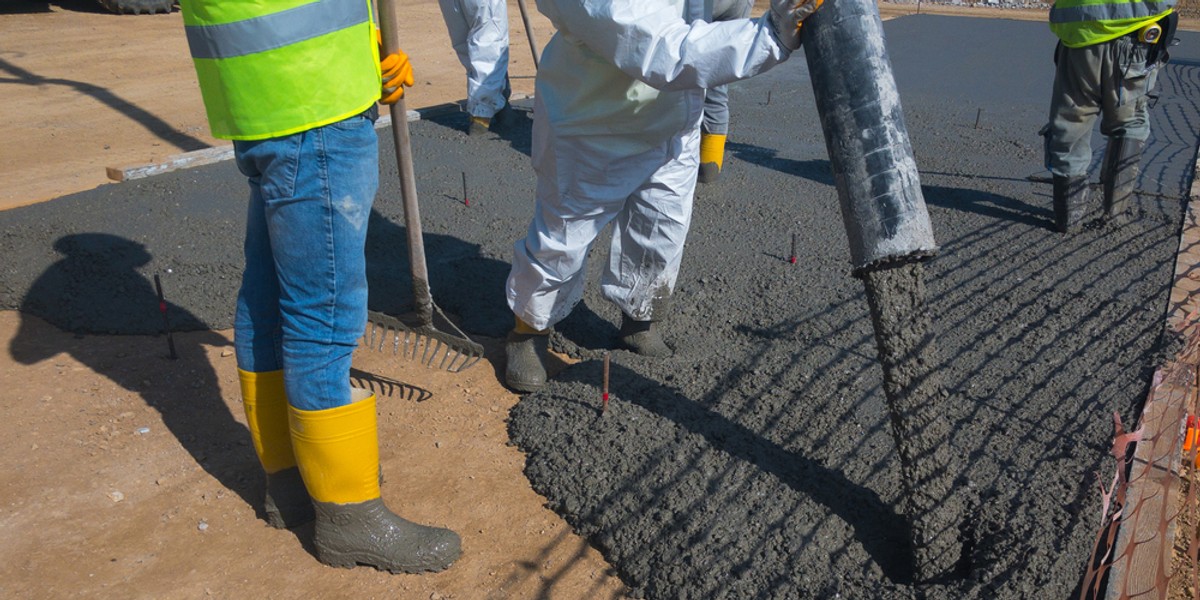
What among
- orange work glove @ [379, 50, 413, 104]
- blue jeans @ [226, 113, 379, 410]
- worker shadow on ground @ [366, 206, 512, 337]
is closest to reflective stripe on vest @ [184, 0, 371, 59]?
blue jeans @ [226, 113, 379, 410]

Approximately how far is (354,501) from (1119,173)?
4231mm

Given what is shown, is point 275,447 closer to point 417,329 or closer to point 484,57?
point 417,329

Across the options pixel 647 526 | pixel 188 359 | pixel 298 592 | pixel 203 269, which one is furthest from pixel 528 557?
pixel 203 269

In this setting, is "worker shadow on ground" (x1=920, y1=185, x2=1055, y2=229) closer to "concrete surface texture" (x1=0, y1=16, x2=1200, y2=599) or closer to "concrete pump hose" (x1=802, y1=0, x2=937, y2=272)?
"concrete surface texture" (x1=0, y1=16, x2=1200, y2=599)

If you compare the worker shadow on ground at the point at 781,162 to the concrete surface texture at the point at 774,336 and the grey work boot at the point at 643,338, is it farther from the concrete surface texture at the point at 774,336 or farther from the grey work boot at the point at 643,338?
the grey work boot at the point at 643,338

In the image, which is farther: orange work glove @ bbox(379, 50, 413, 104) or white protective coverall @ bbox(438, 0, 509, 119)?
white protective coverall @ bbox(438, 0, 509, 119)

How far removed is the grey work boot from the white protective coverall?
3213 millimetres

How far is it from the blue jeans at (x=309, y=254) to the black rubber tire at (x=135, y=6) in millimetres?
11186

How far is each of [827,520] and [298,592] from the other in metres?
1.41

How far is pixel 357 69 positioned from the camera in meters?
2.17

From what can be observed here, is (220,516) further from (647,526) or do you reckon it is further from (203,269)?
(203,269)

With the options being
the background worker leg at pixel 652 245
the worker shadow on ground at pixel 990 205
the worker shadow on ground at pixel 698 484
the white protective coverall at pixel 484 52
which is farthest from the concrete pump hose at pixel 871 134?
the white protective coverall at pixel 484 52

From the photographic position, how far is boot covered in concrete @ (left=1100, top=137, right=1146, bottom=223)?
475cm

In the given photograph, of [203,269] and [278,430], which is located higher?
[278,430]
